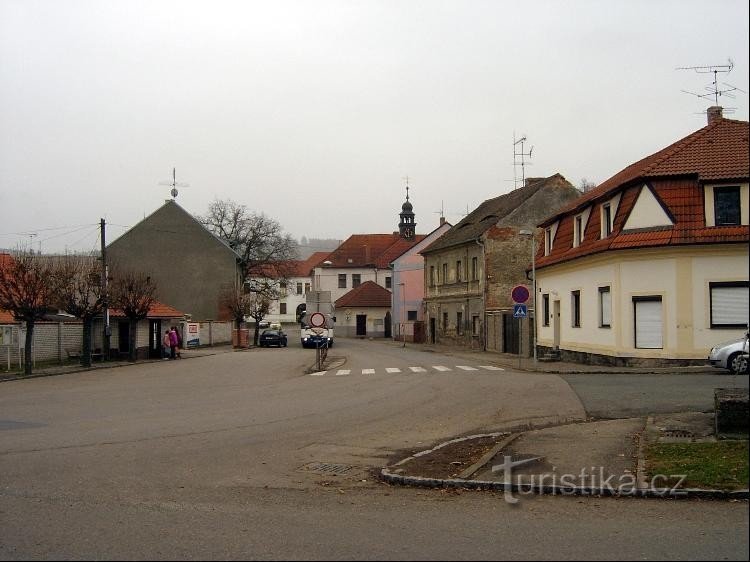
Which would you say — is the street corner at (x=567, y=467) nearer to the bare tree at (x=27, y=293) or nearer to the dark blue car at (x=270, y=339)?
the bare tree at (x=27, y=293)

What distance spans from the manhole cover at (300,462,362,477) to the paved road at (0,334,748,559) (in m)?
0.08

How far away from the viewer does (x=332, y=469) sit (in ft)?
33.3

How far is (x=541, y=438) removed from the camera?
11.6 meters

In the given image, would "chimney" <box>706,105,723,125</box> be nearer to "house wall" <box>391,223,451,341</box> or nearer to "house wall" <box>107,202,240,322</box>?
"house wall" <box>391,223,451,341</box>

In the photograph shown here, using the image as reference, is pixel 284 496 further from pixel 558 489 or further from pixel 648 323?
pixel 648 323

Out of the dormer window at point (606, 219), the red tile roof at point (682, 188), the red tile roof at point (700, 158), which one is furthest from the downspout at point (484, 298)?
the red tile roof at point (700, 158)

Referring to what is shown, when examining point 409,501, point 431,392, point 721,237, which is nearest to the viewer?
point 409,501

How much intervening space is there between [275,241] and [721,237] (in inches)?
2101

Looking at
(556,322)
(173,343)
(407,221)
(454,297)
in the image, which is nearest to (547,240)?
(556,322)

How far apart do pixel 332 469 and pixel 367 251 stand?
8457cm

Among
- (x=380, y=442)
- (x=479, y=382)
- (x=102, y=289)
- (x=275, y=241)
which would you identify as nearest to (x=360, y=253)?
(x=275, y=241)

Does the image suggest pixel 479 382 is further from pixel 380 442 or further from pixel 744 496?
pixel 744 496

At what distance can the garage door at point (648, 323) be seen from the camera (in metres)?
23.8

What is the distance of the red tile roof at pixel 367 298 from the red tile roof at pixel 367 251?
45.1 ft
